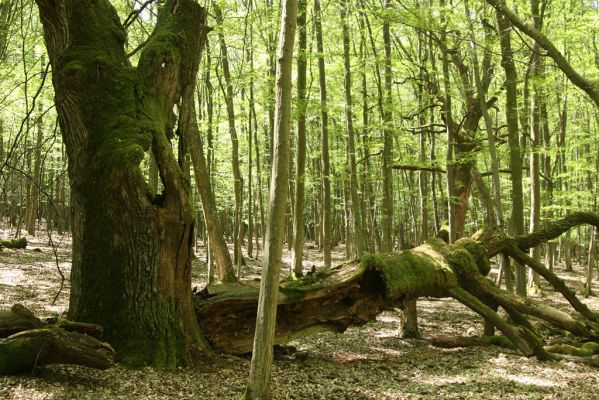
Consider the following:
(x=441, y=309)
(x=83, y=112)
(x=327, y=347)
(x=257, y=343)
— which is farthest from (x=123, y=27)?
(x=441, y=309)

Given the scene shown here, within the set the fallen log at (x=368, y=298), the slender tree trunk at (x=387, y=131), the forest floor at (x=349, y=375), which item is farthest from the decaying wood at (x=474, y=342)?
the slender tree trunk at (x=387, y=131)

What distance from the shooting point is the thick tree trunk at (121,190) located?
504 cm

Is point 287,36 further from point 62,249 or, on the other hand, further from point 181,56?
point 62,249

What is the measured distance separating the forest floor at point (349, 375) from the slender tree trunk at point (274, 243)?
0.78 metres

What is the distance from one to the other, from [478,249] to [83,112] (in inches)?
258

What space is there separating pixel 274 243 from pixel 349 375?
120 inches

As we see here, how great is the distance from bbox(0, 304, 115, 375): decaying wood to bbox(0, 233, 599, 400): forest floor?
145 millimetres

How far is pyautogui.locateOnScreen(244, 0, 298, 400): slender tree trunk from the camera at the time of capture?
3.96 metres

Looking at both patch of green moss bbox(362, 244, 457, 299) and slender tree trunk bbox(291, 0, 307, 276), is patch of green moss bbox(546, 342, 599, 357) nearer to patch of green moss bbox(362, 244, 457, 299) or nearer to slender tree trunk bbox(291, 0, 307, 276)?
patch of green moss bbox(362, 244, 457, 299)

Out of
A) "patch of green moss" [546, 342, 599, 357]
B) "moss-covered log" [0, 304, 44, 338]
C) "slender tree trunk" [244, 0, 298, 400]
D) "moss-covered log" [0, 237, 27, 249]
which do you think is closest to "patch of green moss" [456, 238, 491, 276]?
"patch of green moss" [546, 342, 599, 357]

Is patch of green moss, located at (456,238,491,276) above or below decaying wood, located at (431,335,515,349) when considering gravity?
above

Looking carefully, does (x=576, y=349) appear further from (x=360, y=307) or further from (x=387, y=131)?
(x=387, y=131)

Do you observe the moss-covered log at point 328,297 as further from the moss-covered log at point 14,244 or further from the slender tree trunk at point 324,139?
the moss-covered log at point 14,244

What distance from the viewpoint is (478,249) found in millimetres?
8312
